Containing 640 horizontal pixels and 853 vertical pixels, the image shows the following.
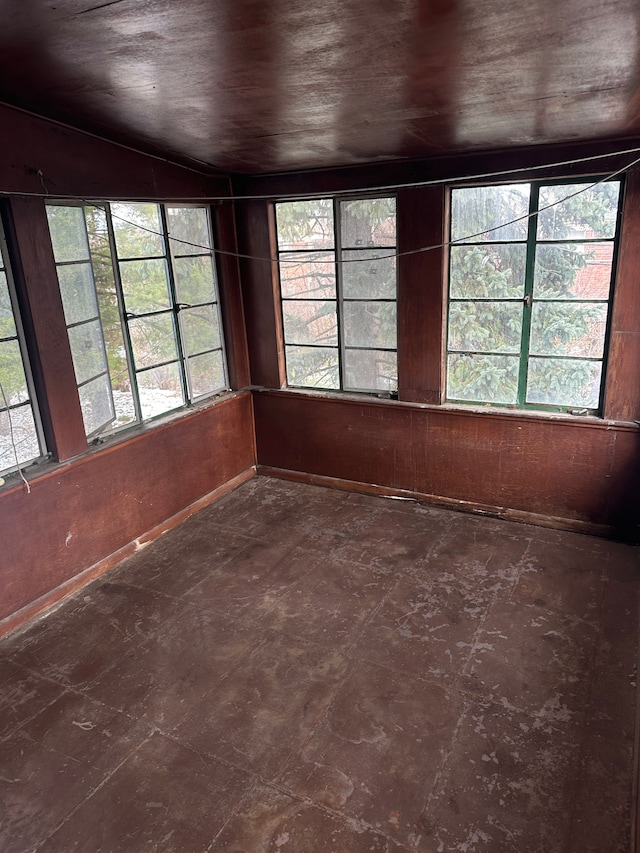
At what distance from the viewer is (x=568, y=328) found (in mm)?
3990

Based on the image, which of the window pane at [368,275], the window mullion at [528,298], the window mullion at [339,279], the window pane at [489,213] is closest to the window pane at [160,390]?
the window mullion at [339,279]

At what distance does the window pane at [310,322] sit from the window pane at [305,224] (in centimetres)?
48

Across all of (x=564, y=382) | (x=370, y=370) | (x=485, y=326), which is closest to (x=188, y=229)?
(x=370, y=370)

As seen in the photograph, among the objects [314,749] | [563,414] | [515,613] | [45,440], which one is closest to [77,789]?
[314,749]

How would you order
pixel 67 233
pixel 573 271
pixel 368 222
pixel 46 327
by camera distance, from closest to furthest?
1. pixel 46 327
2. pixel 67 233
3. pixel 573 271
4. pixel 368 222

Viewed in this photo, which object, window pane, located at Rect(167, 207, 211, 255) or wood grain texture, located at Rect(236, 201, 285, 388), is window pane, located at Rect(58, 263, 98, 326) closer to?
window pane, located at Rect(167, 207, 211, 255)

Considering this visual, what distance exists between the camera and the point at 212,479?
4.98m

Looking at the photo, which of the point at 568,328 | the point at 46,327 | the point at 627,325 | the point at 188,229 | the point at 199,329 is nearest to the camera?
the point at 46,327

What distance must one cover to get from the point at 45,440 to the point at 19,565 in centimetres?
77

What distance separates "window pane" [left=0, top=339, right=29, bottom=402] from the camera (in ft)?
10.9

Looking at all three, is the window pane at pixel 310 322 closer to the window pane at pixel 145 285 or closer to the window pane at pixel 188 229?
the window pane at pixel 188 229

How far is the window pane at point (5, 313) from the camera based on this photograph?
10.7ft

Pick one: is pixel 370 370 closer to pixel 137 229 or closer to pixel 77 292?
pixel 137 229

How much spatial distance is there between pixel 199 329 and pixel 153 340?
55 cm
